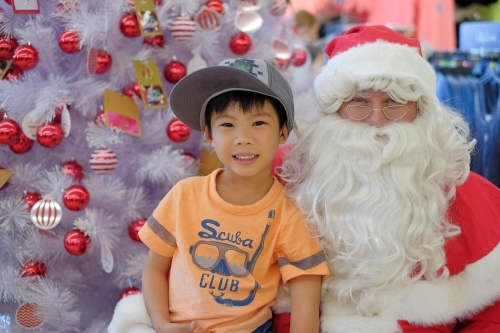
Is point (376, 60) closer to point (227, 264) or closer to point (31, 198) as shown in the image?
point (227, 264)

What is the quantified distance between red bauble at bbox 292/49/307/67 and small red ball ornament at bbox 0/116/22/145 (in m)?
0.98

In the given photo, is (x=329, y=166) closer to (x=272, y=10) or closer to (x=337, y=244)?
(x=337, y=244)

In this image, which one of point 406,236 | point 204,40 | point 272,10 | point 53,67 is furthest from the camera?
point 272,10

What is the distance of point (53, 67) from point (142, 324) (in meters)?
0.86

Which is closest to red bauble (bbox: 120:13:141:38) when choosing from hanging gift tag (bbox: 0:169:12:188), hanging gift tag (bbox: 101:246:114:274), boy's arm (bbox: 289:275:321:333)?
hanging gift tag (bbox: 0:169:12:188)

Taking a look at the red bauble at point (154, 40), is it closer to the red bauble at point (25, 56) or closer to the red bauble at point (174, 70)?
the red bauble at point (174, 70)

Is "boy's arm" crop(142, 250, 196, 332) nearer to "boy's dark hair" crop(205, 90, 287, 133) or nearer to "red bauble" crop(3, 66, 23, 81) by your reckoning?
"boy's dark hair" crop(205, 90, 287, 133)

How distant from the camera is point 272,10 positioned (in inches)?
76.4

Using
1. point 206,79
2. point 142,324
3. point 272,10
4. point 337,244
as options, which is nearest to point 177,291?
point 142,324

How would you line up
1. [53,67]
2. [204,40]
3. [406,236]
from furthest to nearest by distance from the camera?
[204,40]
[53,67]
[406,236]

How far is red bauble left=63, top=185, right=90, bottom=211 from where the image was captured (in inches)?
64.2

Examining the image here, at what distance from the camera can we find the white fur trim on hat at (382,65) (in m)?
1.31

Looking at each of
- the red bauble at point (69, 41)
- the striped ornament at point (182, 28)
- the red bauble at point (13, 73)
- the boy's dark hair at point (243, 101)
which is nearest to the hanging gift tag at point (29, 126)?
the red bauble at point (13, 73)

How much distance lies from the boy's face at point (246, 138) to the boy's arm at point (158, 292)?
34 cm
